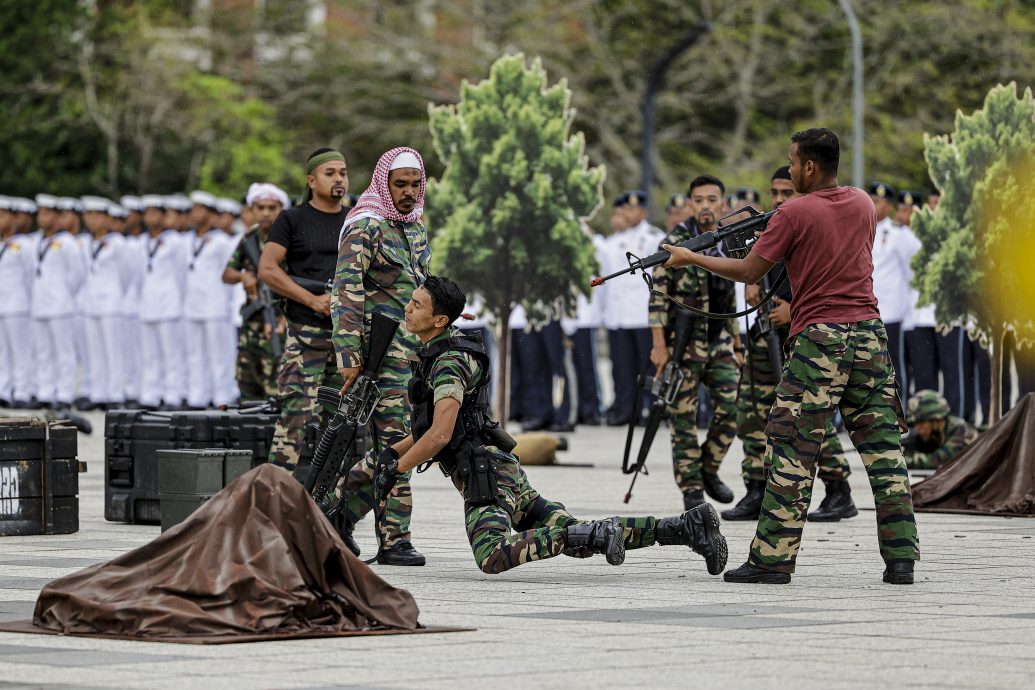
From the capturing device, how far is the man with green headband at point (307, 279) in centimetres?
1239

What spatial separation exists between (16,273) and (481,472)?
17.2 meters

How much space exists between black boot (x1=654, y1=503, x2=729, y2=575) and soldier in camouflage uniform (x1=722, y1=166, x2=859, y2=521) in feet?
10.0

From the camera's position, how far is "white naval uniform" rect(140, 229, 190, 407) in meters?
25.3

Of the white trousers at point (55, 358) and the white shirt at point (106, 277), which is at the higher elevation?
the white shirt at point (106, 277)

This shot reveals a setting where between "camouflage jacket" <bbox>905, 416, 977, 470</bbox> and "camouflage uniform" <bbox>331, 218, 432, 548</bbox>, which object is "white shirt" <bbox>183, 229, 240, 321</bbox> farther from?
"camouflage uniform" <bbox>331, 218, 432, 548</bbox>

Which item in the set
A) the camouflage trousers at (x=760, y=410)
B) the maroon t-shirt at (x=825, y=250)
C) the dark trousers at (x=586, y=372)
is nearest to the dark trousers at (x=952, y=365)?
the dark trousers at (x=586, y=372)

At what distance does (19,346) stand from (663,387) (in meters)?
14.8

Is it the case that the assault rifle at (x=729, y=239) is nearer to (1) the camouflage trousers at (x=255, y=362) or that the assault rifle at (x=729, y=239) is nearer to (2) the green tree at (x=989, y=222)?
(2) the green tree at (x=989, y=222)

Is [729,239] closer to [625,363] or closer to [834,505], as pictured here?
[834,505]

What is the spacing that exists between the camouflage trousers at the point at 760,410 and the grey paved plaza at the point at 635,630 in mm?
688

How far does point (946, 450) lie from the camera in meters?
17.3

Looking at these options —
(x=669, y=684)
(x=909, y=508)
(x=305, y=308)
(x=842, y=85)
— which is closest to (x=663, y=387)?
(x=305, y=308)

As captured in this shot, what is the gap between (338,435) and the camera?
36.9 ft

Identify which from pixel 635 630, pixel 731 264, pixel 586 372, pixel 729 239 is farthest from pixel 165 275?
pixel 635 630
